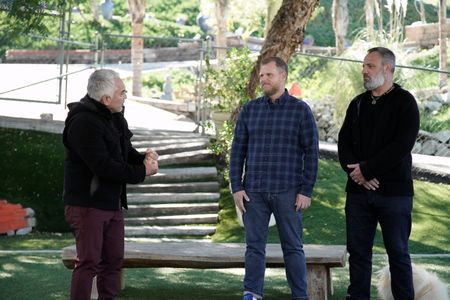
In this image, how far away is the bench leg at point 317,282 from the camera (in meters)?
7.43

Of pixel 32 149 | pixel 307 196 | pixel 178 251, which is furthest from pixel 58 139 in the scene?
pixel 307 196

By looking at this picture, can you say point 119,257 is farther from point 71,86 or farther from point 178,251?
point 71,86

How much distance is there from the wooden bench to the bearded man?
0.28 m

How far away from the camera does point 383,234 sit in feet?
23.1

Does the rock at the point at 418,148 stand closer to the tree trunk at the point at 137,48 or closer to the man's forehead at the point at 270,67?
the tree trunk at the point at 137,48

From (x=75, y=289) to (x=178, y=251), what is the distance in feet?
4.29

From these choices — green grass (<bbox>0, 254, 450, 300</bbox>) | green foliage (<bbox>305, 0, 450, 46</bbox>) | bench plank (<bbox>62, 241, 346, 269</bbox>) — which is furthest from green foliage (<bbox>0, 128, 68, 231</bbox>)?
green foliage (<bbox>305, 0, 450, 46</bbox>)

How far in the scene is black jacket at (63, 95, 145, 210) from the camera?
6.43m

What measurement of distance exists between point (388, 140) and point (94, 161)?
1905 millimetres

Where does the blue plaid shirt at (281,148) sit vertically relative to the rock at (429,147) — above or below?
above

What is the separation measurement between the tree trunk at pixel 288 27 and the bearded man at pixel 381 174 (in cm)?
597

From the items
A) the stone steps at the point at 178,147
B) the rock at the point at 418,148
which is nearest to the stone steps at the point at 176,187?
the stone steps at the point at 178,147

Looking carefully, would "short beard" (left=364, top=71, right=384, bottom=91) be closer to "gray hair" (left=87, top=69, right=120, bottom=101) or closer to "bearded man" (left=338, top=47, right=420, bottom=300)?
"bearded man" (left=338, top=47, right=420, bottom=300)

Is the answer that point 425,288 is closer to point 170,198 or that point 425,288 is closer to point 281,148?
point 281,148
